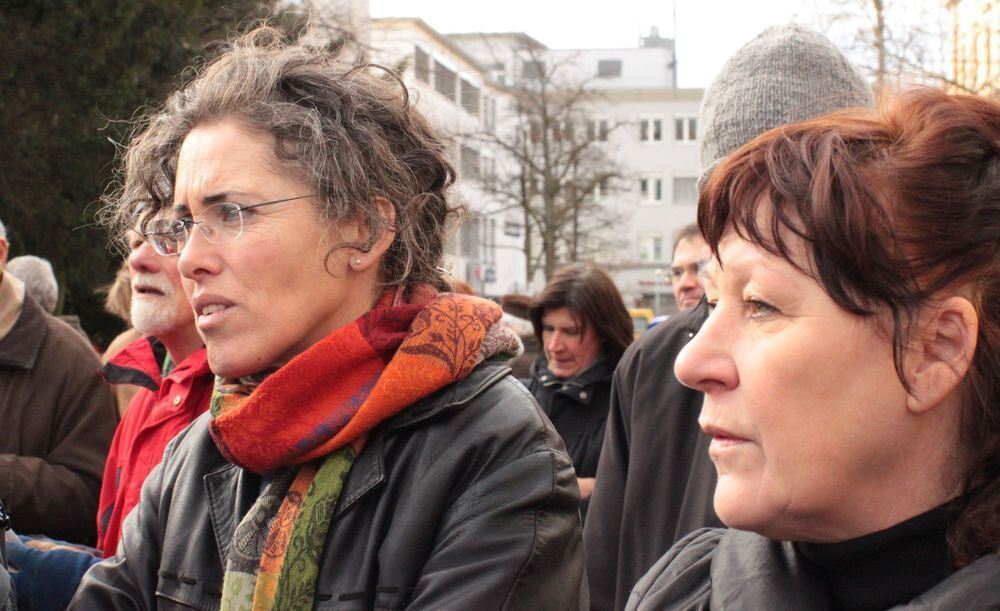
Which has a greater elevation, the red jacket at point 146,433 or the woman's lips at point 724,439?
the woman's lips at point 724,439

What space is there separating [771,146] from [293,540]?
3.85 feet

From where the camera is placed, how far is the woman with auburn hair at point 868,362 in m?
1.50

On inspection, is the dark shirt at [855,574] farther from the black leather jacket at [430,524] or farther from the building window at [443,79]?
the building window at [443,79]

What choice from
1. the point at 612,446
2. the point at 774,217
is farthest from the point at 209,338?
the point at 774,217

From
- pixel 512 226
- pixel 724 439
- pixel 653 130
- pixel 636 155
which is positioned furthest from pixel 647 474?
pixel 653 130

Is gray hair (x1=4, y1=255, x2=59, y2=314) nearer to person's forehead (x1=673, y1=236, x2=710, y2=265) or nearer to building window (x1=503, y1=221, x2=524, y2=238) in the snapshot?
person's forehead (x1=673, y1=236, x2=710, y2=265)

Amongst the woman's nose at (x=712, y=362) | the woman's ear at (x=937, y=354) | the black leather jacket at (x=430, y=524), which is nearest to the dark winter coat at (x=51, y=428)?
the black leather jacket at (x=430, y=524)

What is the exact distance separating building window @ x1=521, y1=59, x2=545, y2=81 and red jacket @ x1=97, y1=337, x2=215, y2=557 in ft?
115

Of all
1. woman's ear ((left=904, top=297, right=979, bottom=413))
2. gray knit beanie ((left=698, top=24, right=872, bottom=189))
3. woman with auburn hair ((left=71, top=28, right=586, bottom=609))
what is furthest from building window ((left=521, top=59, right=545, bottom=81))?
woman's ear ((left=904, top=297, right=979, bottom=413))

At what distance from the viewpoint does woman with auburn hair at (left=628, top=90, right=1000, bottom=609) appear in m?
1.50

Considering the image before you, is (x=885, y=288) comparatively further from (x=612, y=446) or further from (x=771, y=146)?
(x=612, y=446)

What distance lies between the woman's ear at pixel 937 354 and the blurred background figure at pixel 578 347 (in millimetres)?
4370

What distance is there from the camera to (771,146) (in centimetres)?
163

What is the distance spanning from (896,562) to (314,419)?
1.20m
